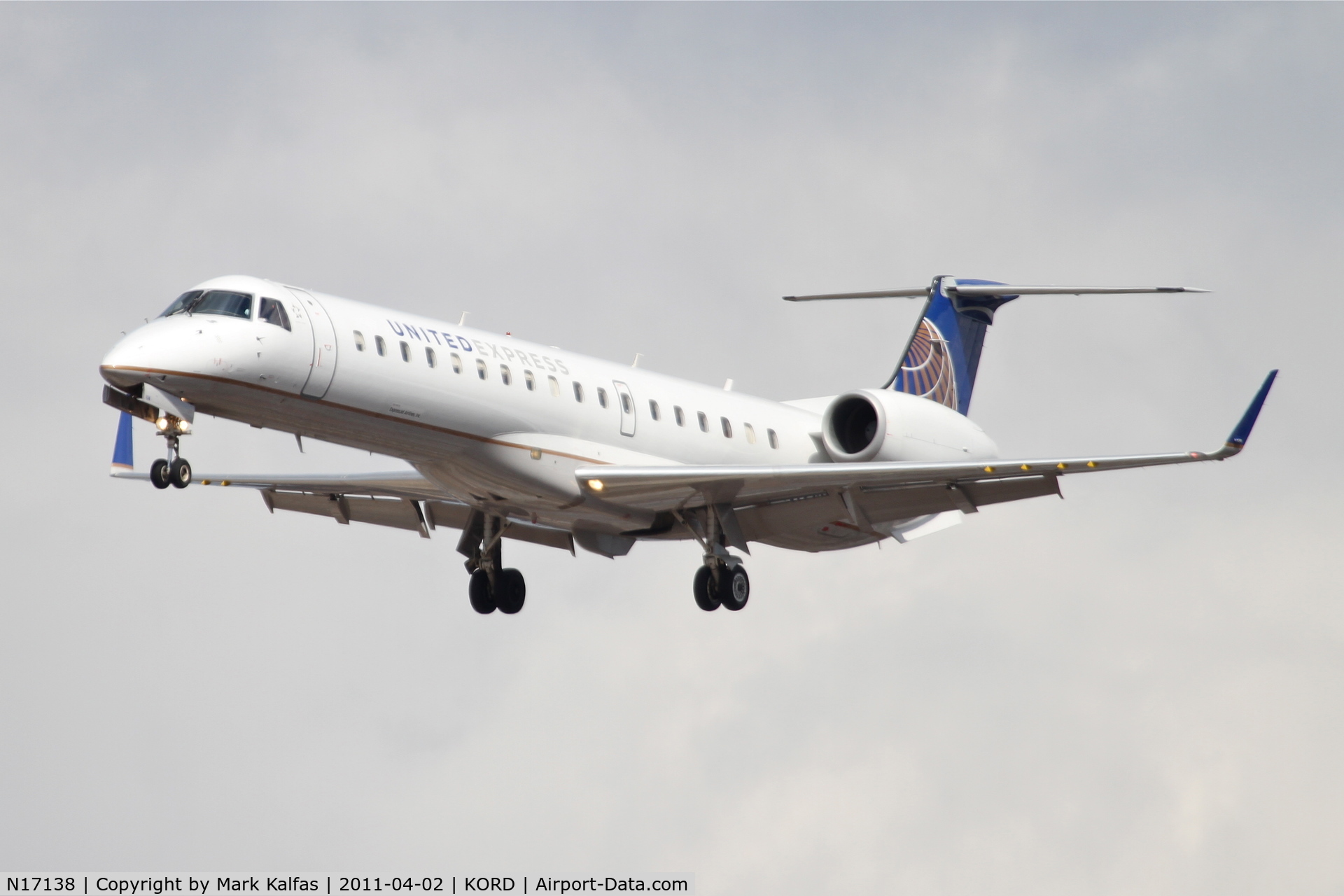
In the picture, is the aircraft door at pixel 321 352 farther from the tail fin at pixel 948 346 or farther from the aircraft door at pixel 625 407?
the tail fin at pixel 948 346

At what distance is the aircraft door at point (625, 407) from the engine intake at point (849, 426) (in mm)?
3710

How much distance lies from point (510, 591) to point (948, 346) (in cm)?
830

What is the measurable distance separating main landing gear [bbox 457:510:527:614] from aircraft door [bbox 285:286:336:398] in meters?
6.02

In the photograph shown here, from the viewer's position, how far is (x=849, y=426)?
82.0 ft

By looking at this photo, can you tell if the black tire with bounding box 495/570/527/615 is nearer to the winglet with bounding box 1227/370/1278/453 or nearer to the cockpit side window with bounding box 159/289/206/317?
the cockpit side window with bounding box 159/289/206/317

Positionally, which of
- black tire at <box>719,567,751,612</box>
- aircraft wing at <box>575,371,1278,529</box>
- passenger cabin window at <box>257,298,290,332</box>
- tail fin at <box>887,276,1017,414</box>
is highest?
tail fin at <box>887,276,1017,414</box>

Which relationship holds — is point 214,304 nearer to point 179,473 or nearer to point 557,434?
point 179,473

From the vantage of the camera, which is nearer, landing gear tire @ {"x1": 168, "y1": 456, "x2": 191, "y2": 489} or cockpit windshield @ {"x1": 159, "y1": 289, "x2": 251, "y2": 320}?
landing gear tire @ {"x1": 168, "y1": 456, "x2": 191, "y2": 489}

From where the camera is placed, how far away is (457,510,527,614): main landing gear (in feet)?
81.7

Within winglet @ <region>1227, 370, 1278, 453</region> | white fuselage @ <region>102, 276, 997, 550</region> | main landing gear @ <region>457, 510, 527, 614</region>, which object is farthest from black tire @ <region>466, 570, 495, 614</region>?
winglet @ <region>1227, 370, 1278, 453</region>

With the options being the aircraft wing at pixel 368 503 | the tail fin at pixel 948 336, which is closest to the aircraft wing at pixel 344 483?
the aircraft wing at pixel 368 503

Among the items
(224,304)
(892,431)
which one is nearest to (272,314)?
(224,304)

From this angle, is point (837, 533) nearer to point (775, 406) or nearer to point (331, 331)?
point (775, 406)

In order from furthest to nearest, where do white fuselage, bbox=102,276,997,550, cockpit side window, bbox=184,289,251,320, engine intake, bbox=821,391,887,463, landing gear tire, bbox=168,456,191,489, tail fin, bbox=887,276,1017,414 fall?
tail fin, bbox=887,276,1017,414 < engine intake, bbox=821,391,887,463 < cockpit side window, bbox=184,289,251,320 < white fuselage, bbox=102,276,997,550 < landing gear tire, bbox=168,456,191,489
